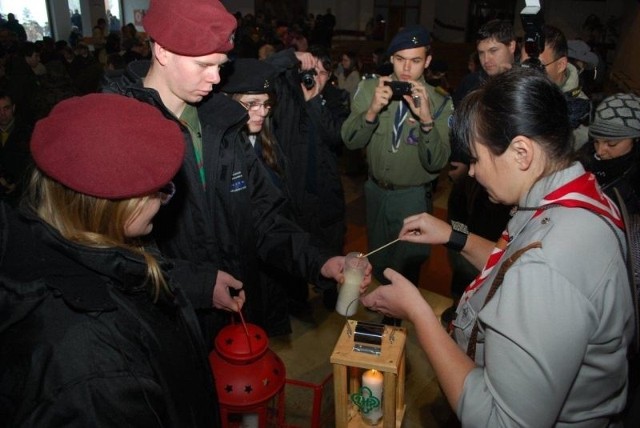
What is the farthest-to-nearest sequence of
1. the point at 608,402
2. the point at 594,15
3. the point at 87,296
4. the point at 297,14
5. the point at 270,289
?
the point at 297,14 < the point at 594,15 < the point at 270,289 < the point at 608,402 < the point at 87,296

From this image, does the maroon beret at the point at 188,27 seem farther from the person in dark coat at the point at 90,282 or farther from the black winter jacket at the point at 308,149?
the black winter jacket at the point at 308,149

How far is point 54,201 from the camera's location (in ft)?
3.77

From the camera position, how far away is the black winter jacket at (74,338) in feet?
3.24

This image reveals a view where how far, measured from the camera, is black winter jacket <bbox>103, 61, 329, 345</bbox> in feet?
6.59

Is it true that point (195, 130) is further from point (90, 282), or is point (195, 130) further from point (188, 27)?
point (90, 282)

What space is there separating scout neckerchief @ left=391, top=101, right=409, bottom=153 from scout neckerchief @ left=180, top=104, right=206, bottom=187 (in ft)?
4.96

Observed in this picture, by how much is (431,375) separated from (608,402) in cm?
170

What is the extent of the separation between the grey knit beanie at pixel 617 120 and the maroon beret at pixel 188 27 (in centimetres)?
216

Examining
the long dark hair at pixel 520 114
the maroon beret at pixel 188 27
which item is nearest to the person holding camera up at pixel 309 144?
the maroon beret at pixel 188 27

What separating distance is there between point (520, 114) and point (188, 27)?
134 centimetres

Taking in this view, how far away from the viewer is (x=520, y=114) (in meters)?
1.30

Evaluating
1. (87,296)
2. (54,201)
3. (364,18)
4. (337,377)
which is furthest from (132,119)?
(364,18)

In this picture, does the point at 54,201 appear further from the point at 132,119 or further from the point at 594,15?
the point at 594,15

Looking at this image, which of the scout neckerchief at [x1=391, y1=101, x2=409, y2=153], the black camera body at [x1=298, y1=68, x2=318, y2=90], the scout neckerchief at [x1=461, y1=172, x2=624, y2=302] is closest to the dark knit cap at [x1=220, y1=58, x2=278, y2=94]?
the black camera body at [x1=298, y1=68, x2=318, y2=90]
